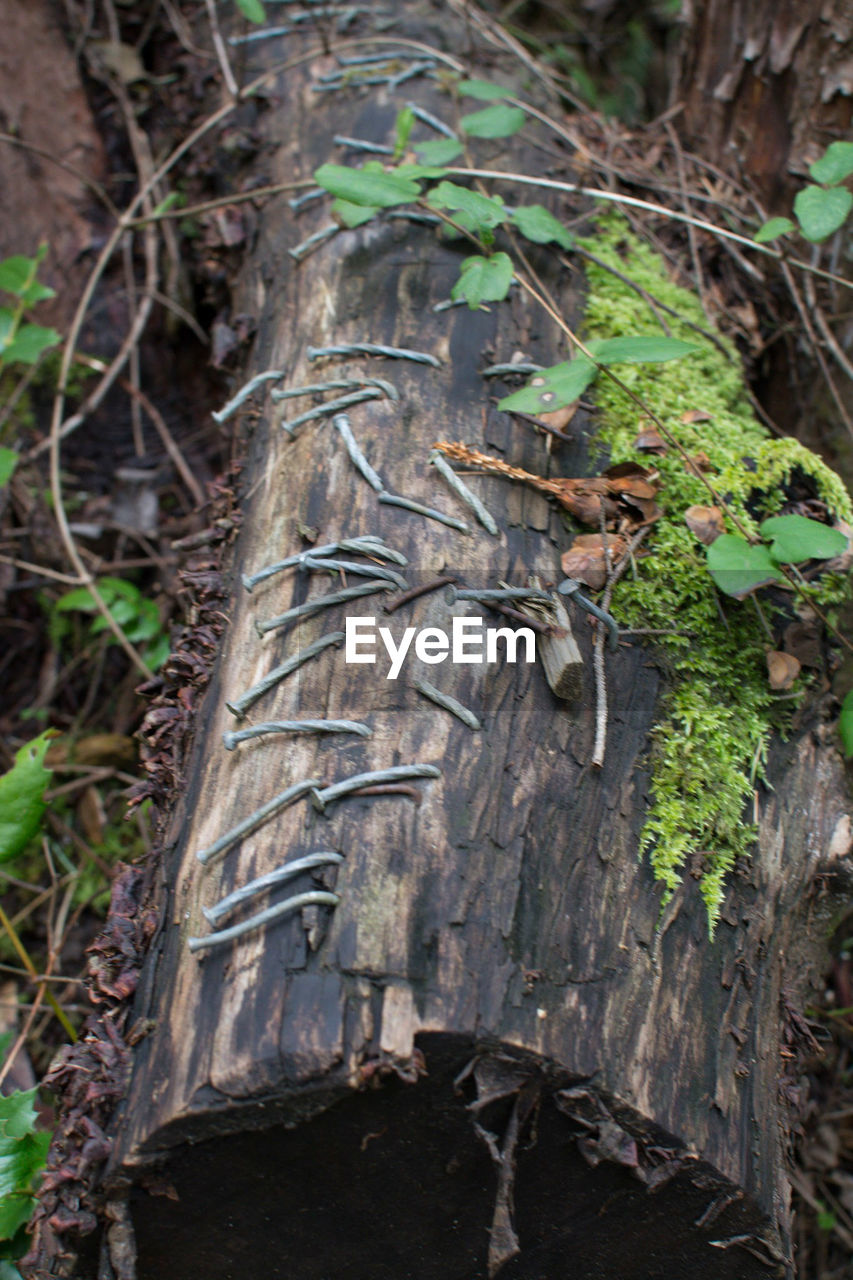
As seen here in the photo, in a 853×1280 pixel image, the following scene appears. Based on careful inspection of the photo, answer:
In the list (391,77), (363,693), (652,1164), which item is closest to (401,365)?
(363,693)

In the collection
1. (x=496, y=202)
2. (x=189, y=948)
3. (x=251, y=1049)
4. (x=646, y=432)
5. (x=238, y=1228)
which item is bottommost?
(x=238, y=1228)

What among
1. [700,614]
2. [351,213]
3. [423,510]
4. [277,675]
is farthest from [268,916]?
[351,213]

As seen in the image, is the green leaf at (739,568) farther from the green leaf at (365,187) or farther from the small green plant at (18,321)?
the small green plant at (18,321)

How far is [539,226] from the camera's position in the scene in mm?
2152

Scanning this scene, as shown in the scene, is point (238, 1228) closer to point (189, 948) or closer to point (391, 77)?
point (189, 948)

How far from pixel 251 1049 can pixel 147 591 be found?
206cm

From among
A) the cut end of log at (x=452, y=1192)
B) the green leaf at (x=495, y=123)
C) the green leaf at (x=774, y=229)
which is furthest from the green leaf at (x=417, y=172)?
the cut end of log at (x=452, y=1192)

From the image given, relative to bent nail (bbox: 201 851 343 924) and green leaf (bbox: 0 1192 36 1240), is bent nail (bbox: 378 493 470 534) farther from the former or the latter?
green leaf (bbox: 0 1192 36 1240)

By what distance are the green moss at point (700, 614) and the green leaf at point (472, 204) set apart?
36cm

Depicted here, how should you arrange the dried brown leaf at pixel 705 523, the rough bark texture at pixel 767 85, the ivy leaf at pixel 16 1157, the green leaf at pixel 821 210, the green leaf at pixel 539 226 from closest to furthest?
the ivy leaf at pixel 16 1157
the dried brown leaf at pixel 705 523
the green leaf at pixel 821 210
the green leaf at pixel 539 226
the rough bark texture at pixel 767 85

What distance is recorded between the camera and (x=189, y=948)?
1.37 metres

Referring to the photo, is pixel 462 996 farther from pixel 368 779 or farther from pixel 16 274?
pixel 16 274

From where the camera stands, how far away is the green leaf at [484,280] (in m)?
1.88

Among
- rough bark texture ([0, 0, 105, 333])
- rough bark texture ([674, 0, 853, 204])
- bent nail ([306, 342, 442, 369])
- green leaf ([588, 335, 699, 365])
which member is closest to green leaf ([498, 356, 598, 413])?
green leaf ([588, 335, 699, 365])
